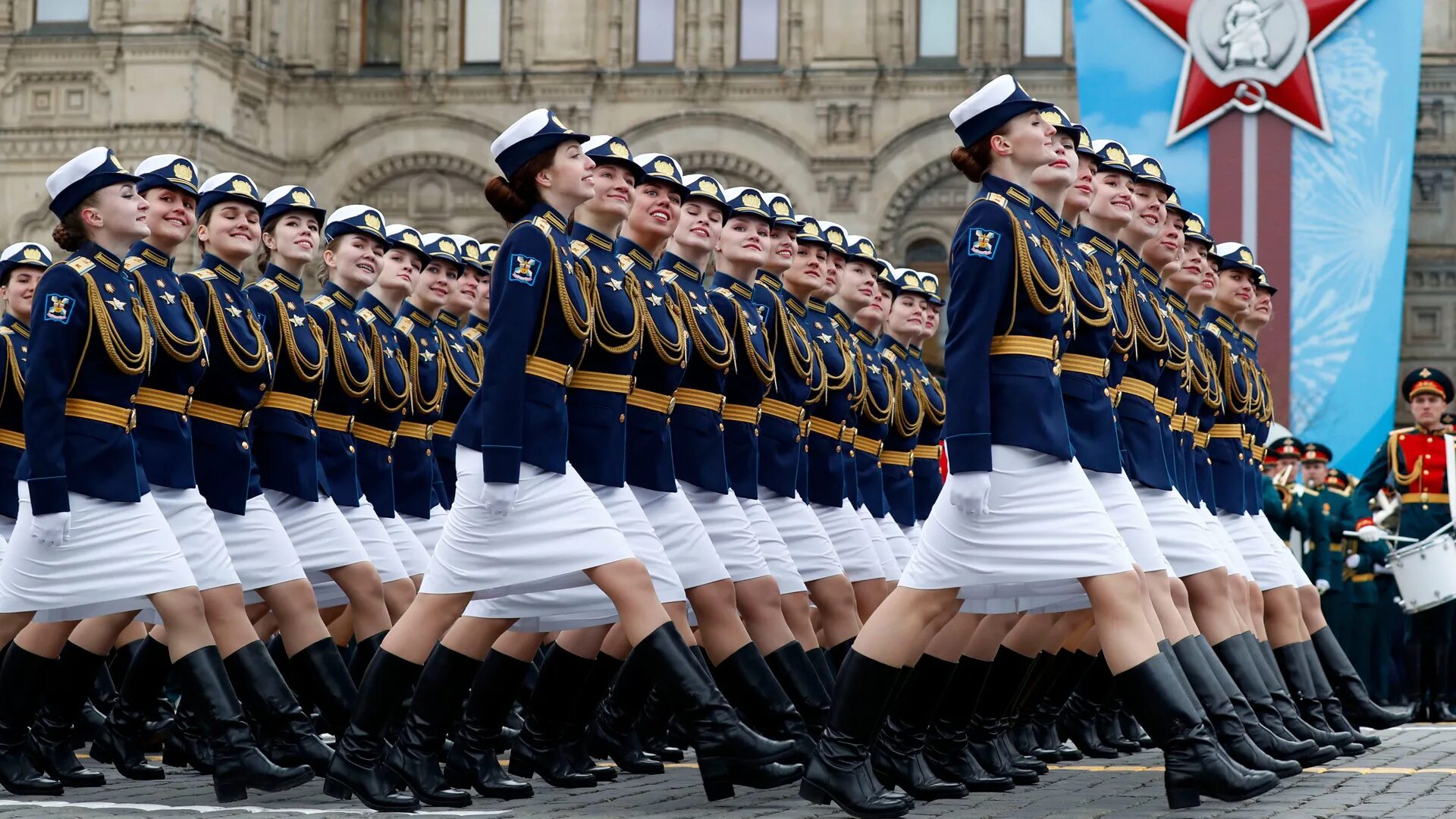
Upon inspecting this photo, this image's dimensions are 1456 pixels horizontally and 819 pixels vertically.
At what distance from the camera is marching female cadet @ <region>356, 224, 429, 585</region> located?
914 centimetres

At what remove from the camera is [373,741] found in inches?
252

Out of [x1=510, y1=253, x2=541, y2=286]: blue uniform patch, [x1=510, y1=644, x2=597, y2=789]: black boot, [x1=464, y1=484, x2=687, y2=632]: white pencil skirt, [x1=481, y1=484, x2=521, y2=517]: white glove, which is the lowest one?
[x1=510, y1=644, x2=597, y2=789]: black boot

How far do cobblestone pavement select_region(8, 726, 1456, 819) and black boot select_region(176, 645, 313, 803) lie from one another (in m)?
0.08

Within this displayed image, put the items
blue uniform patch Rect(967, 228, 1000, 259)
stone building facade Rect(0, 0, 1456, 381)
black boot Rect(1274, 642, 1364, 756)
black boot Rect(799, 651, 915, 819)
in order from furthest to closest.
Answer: stone building facade Rect(0, 0, 1456, 381)
black boot Rect(1274, 642, 1364, 756)
blue uniform patch Rect(967, 228, 1000, 259)
black boot Rect(799, 651, 915, 819)

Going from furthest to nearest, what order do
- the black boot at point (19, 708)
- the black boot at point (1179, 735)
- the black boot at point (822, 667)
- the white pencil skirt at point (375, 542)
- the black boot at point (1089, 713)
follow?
the black boot at point (1089, 713) < the white pencil skirt at point (375, 542) < the black boot at point (822, 667) < the black boot at point (19, 708) < the black boot at point (1179, 735)

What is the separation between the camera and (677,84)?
2925cm

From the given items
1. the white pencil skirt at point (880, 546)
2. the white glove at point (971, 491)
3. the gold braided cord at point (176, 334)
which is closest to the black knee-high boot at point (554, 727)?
the gold braided cord at point (176, 334)

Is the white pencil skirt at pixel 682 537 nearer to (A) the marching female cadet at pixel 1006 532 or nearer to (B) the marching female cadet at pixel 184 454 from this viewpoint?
(A) the marching female cadet at pixel 1006 532

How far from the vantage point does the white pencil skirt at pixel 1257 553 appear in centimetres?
923

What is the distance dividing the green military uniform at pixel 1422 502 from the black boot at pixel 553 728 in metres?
7.22

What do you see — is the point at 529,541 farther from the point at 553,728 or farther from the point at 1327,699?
the point at 1327,699

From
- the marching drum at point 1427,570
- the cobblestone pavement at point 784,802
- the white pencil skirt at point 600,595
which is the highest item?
the white pencil skirt at point 600,595

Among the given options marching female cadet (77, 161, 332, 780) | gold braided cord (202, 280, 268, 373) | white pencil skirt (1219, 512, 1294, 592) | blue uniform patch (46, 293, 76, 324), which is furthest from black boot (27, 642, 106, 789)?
white pencil skirt (1219, 512, 1294, 592)

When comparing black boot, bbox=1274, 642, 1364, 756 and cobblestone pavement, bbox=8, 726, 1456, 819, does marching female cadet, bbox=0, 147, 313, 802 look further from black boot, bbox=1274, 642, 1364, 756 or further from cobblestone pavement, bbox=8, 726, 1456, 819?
black boot, bbox=1274, 642, 1364, 756
